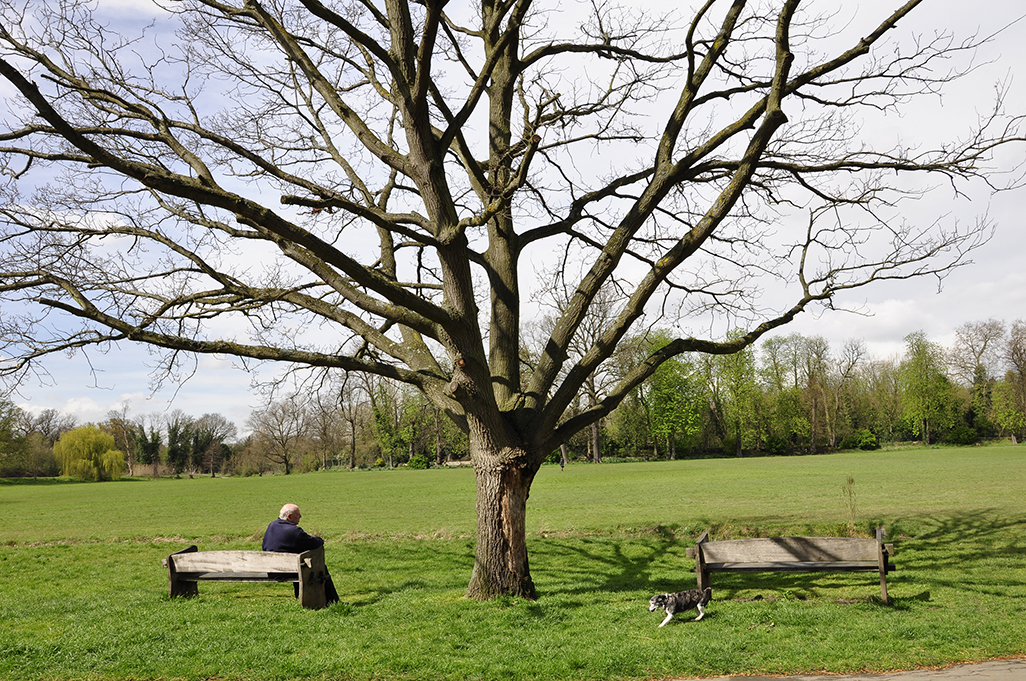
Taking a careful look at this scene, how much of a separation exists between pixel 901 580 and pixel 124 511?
83.4 feet

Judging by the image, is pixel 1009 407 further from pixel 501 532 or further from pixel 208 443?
pixel 208 443

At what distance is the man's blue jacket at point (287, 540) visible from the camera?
8477 millimetres

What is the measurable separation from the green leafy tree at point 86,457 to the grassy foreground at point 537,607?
170 feet

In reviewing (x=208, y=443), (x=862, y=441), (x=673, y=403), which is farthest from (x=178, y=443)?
(x=862, y=441)

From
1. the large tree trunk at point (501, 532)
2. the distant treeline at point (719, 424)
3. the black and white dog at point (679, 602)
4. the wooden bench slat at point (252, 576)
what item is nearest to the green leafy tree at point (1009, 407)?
the distant treeline at point (719, 424)

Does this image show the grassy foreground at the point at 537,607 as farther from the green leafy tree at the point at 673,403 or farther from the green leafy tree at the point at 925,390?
the green leafy tree at the point at 925,390

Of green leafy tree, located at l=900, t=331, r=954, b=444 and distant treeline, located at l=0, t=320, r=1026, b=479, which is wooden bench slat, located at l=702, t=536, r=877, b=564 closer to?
distant treeline, located at l=0, t=320, r=1026, b=479

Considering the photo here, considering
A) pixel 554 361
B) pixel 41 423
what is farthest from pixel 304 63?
pixel 41 423

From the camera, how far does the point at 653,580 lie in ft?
35.5

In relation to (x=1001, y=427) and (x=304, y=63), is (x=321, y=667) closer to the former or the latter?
(x=304, y=63)

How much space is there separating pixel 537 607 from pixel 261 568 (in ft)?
11.0

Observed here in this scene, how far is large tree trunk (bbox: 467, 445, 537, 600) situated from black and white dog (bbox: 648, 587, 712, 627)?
68.7 inches

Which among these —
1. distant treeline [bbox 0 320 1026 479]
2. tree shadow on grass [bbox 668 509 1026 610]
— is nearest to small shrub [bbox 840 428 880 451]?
distant treeline [bbox 0 320 1026 479]

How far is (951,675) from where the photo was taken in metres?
5.45
